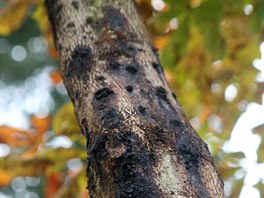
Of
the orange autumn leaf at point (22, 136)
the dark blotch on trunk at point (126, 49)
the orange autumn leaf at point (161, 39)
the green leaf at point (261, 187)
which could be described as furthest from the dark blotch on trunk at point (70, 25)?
the orange autumn leaf at point (22, 136)

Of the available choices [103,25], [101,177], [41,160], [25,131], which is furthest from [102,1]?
[25,131]

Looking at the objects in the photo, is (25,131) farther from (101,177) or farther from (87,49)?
(101,177)

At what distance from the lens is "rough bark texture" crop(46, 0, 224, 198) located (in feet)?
2.55

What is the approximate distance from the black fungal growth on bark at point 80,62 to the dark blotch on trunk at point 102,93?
0.22ft

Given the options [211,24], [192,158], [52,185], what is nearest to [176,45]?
[211,24]

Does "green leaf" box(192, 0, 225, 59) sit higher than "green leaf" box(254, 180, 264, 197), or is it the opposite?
"green leaf" box(192, 0, 225, 59)

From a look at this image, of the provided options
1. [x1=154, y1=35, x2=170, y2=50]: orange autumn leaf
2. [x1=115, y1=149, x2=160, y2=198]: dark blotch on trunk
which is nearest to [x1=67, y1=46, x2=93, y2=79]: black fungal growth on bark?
[x1=115, y1=149, x2=160, y2=198]: dark blotch on trunk

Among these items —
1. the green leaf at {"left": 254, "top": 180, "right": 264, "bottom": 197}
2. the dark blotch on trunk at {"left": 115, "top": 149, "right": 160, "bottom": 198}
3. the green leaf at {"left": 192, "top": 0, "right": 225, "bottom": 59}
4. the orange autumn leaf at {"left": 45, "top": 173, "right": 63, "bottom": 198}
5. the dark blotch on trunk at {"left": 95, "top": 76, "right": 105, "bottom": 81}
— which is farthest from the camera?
the orange autumn leaf at {"left": 45, "top": 173, "right": 63, "bottom": 198}

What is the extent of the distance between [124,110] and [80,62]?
0.61 feet

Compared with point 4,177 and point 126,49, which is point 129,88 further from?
point 4,177

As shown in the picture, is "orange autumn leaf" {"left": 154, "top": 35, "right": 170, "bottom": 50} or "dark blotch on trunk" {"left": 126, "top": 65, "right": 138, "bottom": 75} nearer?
"dark blotch on trunk" {"left": 126, "top": 65, "right": 138, "bottom": 75}

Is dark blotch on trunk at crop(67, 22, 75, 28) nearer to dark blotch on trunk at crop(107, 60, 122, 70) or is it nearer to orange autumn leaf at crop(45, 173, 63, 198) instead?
dark blotch on trunk at crop(107, 60, 122, 70)

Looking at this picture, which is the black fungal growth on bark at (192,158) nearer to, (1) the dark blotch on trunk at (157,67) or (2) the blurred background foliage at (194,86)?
(1) the dark blotch on trunk at (157,67)

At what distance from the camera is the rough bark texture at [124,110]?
2.55 ft
